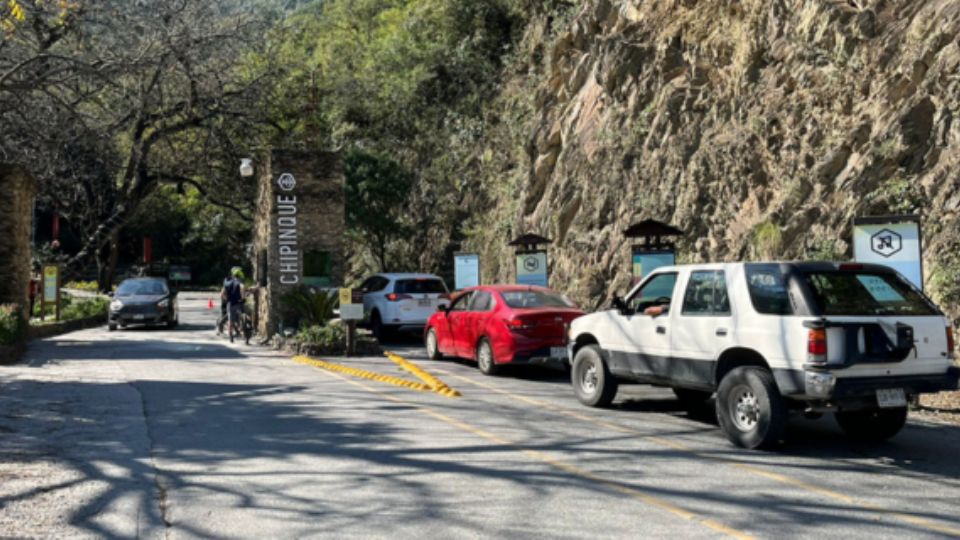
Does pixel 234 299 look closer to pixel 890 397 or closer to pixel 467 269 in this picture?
pixel 467 269

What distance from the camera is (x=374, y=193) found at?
33250mm

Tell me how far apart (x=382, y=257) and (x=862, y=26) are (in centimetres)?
2140

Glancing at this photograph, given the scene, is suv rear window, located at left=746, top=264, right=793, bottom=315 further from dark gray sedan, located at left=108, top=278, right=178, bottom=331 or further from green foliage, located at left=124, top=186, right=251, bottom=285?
green foliage, located at left=124, top=186, right=251, bottom=285

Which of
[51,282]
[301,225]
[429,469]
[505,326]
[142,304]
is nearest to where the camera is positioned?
[429,469]

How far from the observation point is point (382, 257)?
34594 millimetres

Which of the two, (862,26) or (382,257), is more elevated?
(862,26)

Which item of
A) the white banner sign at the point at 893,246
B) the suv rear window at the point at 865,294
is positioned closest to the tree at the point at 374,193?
the white banner sign at the point at 893,246

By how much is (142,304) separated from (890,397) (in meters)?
21.7

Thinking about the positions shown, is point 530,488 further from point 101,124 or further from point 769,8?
point 101,124

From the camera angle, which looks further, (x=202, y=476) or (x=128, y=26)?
(x=128, y=26)

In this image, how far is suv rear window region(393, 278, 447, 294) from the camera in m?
20.3

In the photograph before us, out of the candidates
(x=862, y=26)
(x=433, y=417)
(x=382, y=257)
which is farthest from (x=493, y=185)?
(x=433, y=417)

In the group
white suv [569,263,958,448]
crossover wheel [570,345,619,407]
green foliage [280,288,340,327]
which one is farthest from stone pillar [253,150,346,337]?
white suv [569,263,958,448]

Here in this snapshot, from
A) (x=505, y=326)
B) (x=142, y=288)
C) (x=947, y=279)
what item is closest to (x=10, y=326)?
(x=505, y=326)
